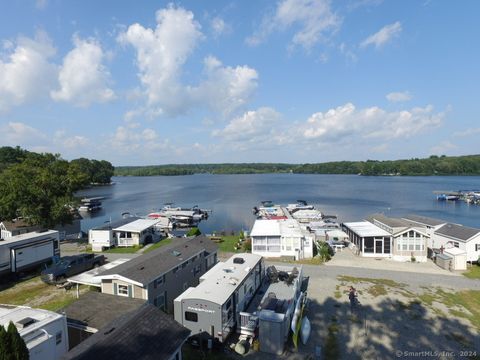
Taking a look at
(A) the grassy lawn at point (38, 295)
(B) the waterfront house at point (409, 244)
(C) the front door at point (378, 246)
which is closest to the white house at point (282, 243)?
(C) the front door at point (378, 246)

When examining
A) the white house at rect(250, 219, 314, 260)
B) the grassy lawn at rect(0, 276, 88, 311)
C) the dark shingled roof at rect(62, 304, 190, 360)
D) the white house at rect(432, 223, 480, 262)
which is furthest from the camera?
the white house at rect(250, 219, 314, 260)

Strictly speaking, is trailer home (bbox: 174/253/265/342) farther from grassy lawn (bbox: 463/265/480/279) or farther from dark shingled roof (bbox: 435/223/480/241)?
dark shingled roof (bbox: 435/223/480/241)

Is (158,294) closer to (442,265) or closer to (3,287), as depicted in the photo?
(3,287)

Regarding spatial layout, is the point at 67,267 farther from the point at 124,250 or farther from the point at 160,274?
the point at 160,274

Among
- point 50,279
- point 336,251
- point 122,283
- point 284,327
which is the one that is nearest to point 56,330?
point 122,283

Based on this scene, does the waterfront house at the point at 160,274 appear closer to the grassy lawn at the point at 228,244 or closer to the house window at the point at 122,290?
the house window at the point at 122,290

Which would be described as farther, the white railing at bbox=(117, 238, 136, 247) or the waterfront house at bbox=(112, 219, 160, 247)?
the white railing at bbox=(117, 238, 136, 247)

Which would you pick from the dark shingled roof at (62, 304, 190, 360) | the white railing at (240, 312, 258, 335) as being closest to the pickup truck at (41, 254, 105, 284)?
the dark shingled roof at (62, 304, 190, 360)

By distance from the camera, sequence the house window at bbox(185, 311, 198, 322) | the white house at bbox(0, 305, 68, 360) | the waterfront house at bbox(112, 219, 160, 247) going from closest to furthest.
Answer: the white house at bbox(0, 305, 68, 360)
the house window at bbox(185, 311, 198, 322)
the waterfront house at bbox(112, 219, 160, 247)

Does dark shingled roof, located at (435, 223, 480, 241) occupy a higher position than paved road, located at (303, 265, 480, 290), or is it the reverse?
dark shingled roof, located at (435, 223, 480, 241)
